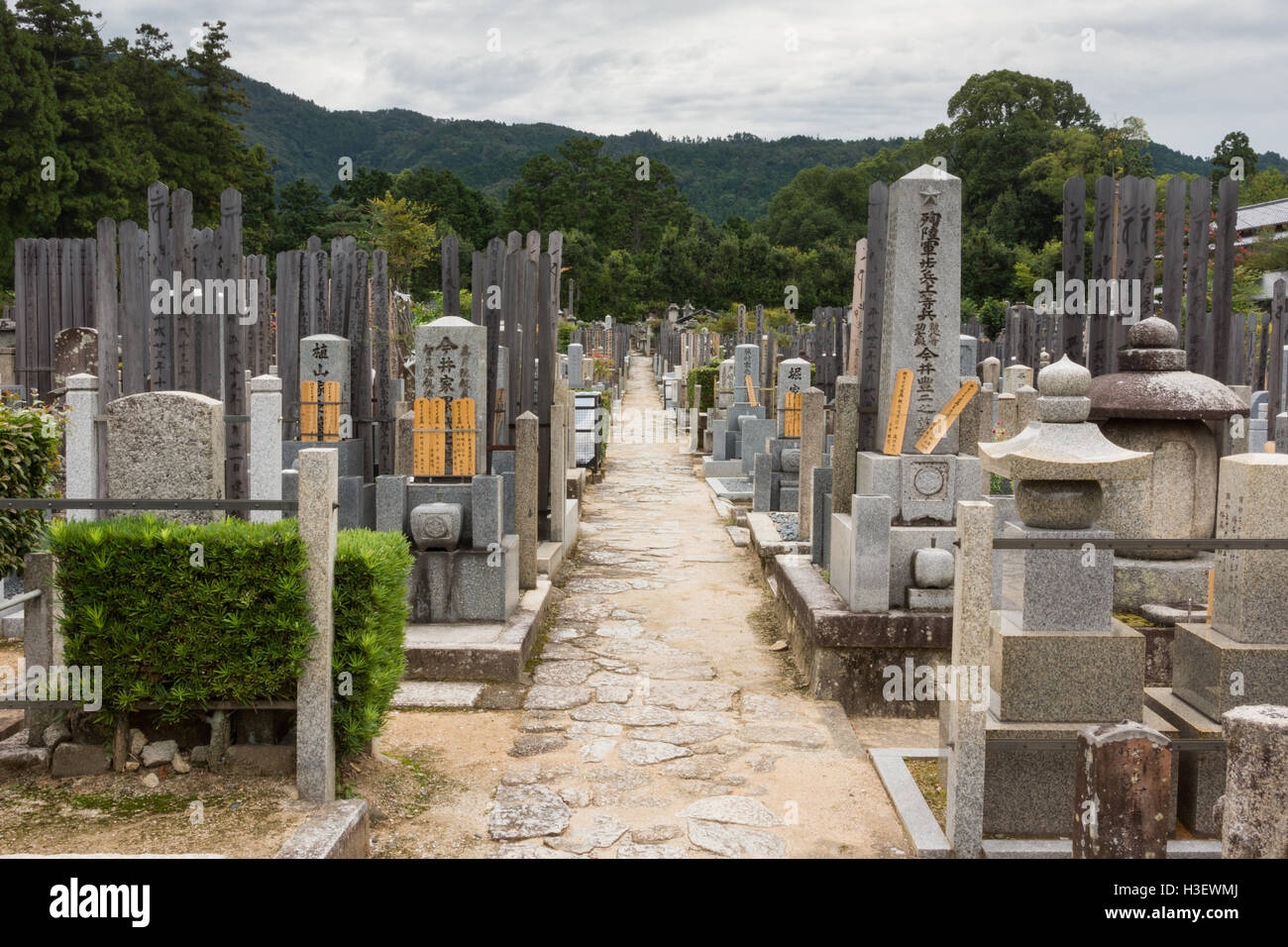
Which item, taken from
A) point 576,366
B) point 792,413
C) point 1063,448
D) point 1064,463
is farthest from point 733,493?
point 576,366

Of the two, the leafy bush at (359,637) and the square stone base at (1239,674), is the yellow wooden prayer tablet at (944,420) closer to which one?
the square stone base at (1239,674)

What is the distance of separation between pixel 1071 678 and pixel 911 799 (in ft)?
2.98

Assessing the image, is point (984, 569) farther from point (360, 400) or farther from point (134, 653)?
point (360, 400)

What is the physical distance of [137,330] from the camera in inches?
311

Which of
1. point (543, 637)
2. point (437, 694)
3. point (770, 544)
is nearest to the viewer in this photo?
point (437, 694)

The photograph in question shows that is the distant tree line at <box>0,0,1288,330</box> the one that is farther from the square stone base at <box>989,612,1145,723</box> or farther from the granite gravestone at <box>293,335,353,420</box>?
the square stone base at <box>989,612,1145,723</box>

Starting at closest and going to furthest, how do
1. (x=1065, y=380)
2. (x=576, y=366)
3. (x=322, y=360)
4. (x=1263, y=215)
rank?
(x=1065, y=380)
(x=322, y=360)
(x=576, y=366)
(x=1263, y=215)

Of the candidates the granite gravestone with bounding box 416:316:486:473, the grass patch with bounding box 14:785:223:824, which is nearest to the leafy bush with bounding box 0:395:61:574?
the grass patch with bounding box 14:785:223:824

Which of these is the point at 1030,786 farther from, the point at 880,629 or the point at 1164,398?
the point at 1164,398

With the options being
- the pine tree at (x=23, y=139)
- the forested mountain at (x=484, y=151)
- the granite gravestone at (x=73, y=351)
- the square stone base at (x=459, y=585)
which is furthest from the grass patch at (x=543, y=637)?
the forested mountain at (x=484, y=151)

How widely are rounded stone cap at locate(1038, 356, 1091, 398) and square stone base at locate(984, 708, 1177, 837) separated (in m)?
1.57

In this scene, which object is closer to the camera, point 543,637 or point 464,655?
point 464,655

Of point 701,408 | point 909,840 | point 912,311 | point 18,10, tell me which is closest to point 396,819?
point 909,840

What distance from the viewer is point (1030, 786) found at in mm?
4406
